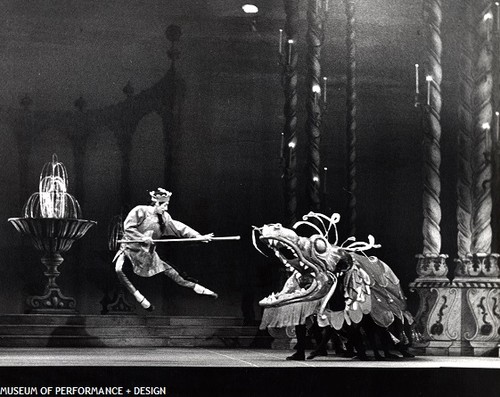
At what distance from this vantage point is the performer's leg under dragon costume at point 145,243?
13305mm

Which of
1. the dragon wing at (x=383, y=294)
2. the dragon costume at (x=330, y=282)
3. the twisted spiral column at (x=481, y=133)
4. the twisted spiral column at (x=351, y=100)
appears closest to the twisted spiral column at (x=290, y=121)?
the twisted spiral column at (x=351, y=100)

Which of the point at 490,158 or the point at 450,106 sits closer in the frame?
the point at 490,158

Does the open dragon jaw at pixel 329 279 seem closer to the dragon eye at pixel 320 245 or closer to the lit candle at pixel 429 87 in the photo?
the dragon eye at pixel 320 245

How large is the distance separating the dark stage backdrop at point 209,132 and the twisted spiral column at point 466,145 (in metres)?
3.26

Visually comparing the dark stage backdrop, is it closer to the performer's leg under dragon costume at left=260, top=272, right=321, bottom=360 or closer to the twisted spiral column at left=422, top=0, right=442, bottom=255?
the twisted spiral column at left=422, top=0, right=442, bottom=255

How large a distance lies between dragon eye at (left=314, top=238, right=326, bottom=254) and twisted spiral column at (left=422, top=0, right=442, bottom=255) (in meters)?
Answer: 2.14

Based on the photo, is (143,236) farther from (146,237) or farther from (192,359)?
(192,359)

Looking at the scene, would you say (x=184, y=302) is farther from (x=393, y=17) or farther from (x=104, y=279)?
(x=393, y=17)

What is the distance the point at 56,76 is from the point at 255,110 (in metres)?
2.82

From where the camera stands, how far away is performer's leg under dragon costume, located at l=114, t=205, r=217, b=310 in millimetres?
13305
